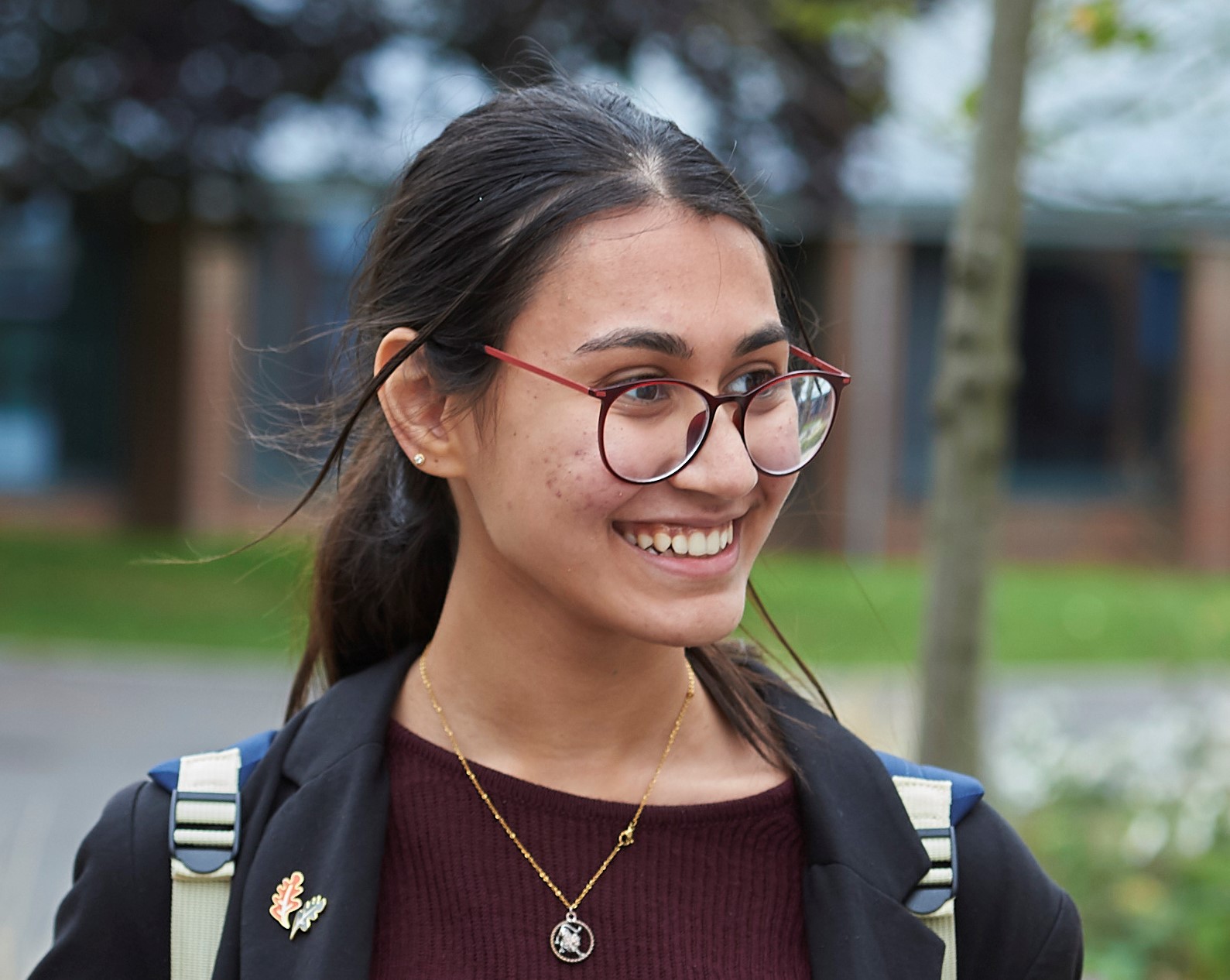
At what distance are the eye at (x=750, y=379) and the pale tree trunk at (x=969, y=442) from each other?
6.90 ft

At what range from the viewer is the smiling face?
1.73 m

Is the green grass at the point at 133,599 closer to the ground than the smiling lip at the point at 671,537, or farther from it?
closer to the ground

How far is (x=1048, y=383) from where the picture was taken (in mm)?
18312

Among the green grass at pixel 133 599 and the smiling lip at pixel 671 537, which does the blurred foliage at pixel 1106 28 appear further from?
the green grass at pixel 133 599

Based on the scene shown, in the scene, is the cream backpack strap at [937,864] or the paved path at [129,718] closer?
the cream backpack strap at [937,864]

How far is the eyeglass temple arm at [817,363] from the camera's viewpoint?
1.87 meters

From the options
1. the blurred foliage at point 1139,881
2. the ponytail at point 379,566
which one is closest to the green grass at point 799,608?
the blurred foliage at point 1139,881

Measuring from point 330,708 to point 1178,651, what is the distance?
8502 millimetres

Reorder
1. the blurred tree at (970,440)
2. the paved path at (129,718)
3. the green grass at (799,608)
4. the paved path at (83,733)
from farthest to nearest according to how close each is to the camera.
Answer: the green grass at (799,608) → the paved path at (83,733) → the paved path at (129,718) → the blurred tree at (970,440)

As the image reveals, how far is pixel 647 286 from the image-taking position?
174 cm

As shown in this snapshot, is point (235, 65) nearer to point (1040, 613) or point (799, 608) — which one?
point (799, 608)

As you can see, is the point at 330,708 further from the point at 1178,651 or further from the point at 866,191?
the point at 866,191

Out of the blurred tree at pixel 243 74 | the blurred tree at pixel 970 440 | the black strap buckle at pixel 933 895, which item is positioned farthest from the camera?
the blurred tree at pixel 243 74

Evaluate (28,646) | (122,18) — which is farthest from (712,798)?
(122,18)
